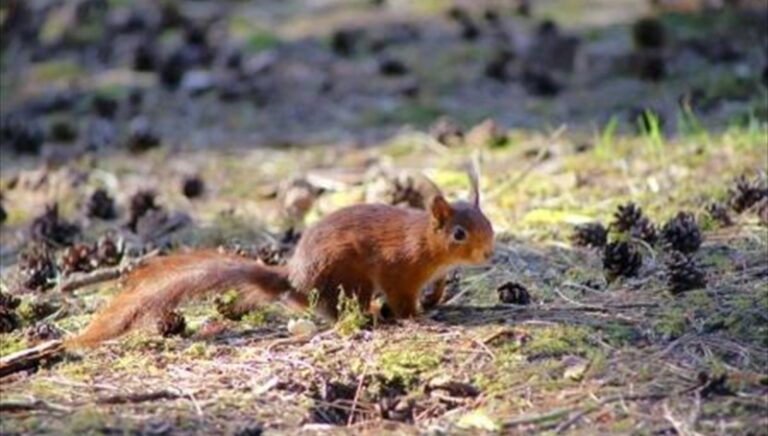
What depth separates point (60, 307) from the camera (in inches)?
196

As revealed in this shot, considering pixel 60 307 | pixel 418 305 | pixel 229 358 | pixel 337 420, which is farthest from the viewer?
pixel 60 307

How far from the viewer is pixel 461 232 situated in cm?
438

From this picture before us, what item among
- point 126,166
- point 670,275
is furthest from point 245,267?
point 126,166

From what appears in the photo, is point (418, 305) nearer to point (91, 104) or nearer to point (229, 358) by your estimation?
point (229, 358)

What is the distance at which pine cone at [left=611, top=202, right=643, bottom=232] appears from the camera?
5.43m

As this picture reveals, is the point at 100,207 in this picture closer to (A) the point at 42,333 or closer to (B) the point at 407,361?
(A) the point at 42,333

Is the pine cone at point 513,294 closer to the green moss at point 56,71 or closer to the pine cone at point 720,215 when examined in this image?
the pine cone at point 720,215

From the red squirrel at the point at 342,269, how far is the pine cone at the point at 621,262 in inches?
25.7

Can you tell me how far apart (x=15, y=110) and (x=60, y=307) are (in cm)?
412

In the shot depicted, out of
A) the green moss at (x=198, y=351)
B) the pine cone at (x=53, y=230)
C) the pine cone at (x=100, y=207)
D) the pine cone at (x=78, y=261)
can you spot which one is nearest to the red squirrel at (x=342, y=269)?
the green moss at (x=198, y=351)

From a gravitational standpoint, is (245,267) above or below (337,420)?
above

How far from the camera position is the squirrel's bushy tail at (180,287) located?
14.3ft

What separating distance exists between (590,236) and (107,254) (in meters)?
1.61

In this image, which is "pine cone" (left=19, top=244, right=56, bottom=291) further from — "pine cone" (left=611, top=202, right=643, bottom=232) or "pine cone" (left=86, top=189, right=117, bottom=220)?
"pine cone" (left=611, top=202, right=643, bottom=232)
